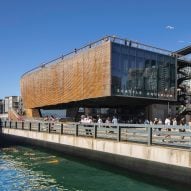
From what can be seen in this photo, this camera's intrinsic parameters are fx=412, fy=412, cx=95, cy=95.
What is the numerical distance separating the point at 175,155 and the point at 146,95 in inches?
1395

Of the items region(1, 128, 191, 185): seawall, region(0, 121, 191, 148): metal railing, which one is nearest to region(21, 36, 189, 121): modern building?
region(0, 121, 191, 148): metal railing

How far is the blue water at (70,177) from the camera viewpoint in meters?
18.3

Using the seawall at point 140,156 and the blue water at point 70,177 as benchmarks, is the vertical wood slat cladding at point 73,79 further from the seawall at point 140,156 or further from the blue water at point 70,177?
the blue water at point 70,177

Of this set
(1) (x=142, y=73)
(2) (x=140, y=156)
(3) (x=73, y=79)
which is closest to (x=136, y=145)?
(2) (x=140, y=156)

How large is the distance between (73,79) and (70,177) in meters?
34.3

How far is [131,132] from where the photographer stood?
2034cm

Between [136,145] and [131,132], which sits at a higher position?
[131,132]

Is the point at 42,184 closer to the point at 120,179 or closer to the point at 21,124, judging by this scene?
the point at 120,179

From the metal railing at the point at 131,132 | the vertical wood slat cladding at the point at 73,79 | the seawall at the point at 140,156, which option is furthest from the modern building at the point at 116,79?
the seawall at the point at 140,156

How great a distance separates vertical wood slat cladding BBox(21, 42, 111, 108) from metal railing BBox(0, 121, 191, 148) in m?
15.0

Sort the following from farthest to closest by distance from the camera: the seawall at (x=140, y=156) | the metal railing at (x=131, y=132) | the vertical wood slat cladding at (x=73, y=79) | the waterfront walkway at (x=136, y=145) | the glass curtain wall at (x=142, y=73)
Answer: the glass curtain wall at (x=142, y=73), the vertical wood slat cladding at (x=73, y=79), the metal railing at (x=131, y=132), the waterfront walkway at (x=136, y=145), the seawall at (x=140, y=156)

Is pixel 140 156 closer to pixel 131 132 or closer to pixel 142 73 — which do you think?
pixel 131 132

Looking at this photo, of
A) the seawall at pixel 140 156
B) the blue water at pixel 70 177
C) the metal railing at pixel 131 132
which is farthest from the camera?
the blue water at pixel 70 177

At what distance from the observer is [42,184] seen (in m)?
19.5
